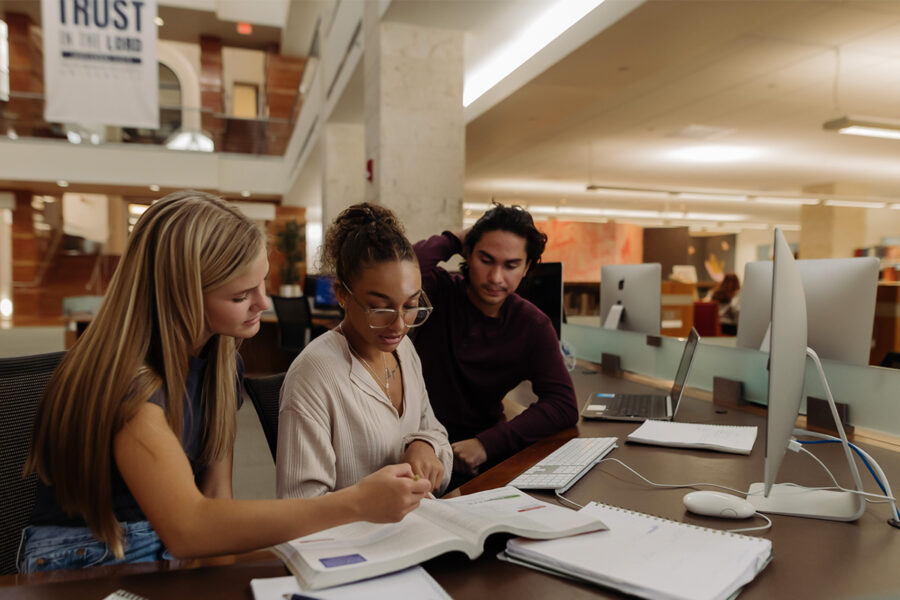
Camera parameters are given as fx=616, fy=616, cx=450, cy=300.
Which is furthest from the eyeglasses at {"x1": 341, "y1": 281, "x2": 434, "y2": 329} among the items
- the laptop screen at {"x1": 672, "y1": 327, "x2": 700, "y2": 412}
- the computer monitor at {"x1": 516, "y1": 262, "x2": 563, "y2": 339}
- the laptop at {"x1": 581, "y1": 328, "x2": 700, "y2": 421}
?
the computer monitor at {"x1": 516, "y1": 262, "x2": 563, "y2": 339}

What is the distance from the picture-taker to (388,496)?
0.97 metres

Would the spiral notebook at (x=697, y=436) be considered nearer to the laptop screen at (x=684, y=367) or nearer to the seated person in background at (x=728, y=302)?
the laptop screen at (x=684, y=367)

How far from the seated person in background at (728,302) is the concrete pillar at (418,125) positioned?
12.2 feet

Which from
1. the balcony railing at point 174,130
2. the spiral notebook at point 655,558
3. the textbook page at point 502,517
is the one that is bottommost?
the spiral notebook at point 655,558

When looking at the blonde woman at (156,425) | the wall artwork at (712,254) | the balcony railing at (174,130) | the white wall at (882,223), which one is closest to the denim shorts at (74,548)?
the blonde woman at (156,425)

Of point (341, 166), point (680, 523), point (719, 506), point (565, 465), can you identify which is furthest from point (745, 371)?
point (341, 166)

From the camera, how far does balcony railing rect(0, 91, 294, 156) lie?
11.1m

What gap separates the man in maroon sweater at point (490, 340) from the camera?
80.4 inches

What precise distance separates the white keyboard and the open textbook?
219 mm

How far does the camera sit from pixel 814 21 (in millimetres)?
4422

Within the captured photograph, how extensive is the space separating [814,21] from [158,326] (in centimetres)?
502

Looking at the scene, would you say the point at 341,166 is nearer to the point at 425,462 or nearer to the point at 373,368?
the point at 373,368

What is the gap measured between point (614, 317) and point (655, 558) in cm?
251

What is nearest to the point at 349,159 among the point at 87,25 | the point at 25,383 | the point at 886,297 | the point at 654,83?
the point at 87,25
